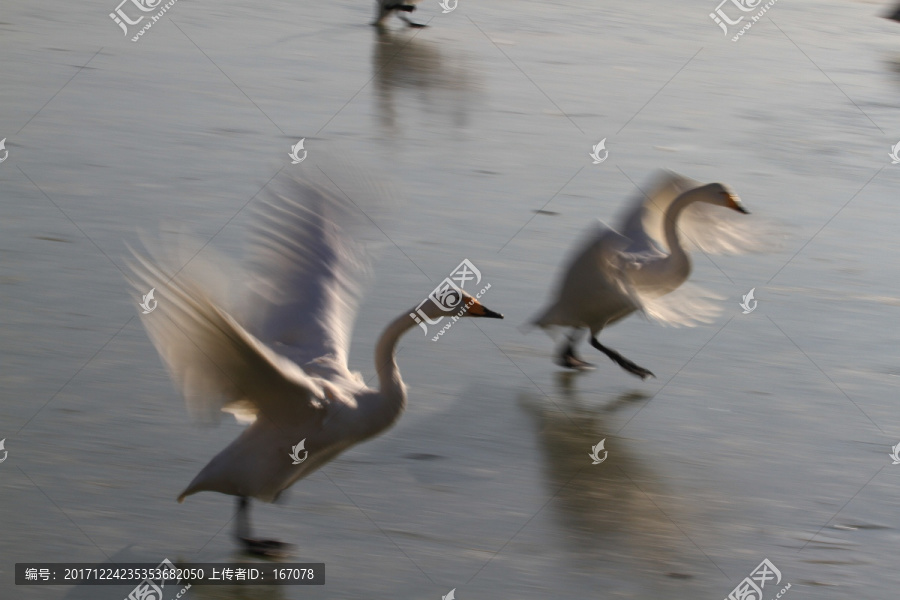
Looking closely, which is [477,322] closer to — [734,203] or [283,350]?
[734,203]

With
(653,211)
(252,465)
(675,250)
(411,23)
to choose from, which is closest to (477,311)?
(252,465)

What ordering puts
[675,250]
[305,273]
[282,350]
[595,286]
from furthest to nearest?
[675,250] < [595,286] < [305,273] < [282,350]

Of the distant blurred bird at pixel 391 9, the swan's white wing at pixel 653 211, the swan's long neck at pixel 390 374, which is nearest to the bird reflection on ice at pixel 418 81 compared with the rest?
the distant blurred bird at pixel 391 9

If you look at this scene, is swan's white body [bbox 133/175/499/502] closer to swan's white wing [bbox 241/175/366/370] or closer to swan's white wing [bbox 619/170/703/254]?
swan's white wing [bbox 241/175/366/370]

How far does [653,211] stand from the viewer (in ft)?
15.5

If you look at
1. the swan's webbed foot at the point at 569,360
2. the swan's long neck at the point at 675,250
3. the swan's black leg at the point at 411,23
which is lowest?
the swan's webbed foot at the point at 569,360

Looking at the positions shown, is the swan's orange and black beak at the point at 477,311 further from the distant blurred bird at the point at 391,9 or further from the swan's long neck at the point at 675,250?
the distant blurred bird at the point at 391,9

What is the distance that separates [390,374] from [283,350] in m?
0.35

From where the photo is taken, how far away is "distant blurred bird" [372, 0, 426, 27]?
30.0 feet

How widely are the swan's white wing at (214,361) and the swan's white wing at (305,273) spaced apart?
34cm

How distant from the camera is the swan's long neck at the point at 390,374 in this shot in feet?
10.8

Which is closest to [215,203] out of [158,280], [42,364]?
[42,364]

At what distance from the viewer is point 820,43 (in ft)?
32.2

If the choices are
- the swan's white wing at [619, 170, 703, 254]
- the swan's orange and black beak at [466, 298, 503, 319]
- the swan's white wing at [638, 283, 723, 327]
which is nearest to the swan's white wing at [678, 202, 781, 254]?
the swan's white wing at [619, 170, 703, 254]
